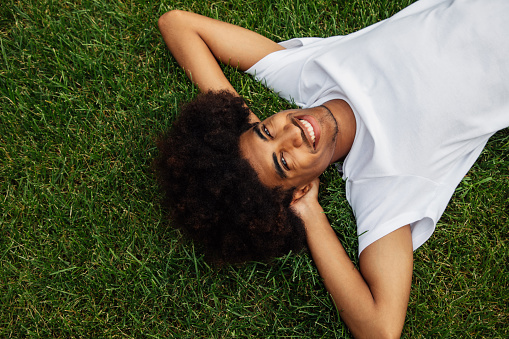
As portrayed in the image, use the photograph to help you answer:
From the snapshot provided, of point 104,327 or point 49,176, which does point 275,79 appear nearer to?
point 49,176

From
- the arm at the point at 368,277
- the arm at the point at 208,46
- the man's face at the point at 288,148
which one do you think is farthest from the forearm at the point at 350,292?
the arm at the point at 208,46

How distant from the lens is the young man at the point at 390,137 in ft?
8.02

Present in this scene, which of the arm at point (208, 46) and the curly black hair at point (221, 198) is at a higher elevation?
the arm at point (208, 46)

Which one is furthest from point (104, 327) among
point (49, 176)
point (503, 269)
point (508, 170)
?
point (508, 170)

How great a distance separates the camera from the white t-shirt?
2555mm

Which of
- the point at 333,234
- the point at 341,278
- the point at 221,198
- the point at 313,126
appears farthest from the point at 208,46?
the point at 341,278

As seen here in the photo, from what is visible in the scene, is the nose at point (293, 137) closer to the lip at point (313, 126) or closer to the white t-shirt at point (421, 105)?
the lip at point (313, 126)

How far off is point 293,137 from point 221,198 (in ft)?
1.83

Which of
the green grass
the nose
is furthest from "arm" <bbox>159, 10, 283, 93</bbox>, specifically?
the nose

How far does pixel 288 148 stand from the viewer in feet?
7.93

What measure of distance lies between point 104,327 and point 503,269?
8.67 feet

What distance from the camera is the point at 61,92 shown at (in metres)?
3.14

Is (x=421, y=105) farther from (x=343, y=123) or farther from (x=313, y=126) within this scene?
(x=313, y=126)

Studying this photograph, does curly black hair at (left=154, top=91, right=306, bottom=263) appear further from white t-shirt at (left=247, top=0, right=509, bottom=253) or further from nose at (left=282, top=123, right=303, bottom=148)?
white t-shirt at (left=247, top=0, right=509, bottom=253)
